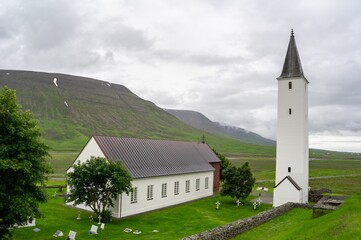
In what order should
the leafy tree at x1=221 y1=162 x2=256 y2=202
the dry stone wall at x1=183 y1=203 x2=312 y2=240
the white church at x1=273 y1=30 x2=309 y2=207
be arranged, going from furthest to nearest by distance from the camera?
the leafy tree at x1=221 y1=162 x2=256 y2=202, the white church at x1=273 y1=30 x2=309 y2=207, the dry stone wall at x1=183 y1=203 x2=312 y2=240

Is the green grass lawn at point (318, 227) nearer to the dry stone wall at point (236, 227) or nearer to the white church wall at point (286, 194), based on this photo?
the dry stone wall at point (236, 227)

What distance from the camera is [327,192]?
4734cm

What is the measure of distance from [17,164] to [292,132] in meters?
29.9

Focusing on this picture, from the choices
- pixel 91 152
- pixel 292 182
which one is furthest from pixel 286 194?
pixel 91 152

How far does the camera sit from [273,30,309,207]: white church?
3781cm

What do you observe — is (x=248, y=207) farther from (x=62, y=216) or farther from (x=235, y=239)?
(x=62, y=216)

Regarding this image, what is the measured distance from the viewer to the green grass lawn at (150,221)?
23.9m

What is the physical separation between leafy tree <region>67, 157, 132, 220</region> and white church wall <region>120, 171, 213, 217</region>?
274 centimetres

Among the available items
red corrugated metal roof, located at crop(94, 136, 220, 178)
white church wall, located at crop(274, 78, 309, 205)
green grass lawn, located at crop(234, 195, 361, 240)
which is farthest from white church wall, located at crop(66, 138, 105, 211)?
white church wall, located at crop(274, 78, 309, 205)

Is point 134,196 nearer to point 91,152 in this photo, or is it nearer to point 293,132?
point 91,152

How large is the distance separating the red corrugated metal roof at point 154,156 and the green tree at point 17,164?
11434 mm

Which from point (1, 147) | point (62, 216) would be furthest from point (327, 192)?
point (1, 147)

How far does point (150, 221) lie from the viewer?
97.2 ft

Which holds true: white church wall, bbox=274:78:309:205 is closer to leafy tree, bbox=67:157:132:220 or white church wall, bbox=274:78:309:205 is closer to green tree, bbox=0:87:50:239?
leafy tree, bbox=67:157:132:220
